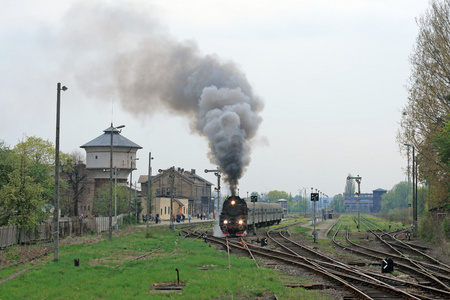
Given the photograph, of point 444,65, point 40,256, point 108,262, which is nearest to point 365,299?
point 108,262

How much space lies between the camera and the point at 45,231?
38.0m

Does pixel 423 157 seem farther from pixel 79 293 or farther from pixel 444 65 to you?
pixel 79 293

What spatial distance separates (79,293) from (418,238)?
36.5 meters

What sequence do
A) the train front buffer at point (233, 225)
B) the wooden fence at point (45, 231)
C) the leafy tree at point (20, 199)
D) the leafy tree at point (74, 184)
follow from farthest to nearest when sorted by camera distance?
the leafy tree at point (74, 184) → the train front buffer at point (233, 225) → the wooden fence at point (45, 231) → the leafy tree at point (20, 199)

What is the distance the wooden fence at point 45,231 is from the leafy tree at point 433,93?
29450 mm

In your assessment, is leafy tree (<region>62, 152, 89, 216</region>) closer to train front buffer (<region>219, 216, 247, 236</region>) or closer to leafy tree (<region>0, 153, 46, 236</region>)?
train front buffer (<region>219, 216, 247, 236</region>)

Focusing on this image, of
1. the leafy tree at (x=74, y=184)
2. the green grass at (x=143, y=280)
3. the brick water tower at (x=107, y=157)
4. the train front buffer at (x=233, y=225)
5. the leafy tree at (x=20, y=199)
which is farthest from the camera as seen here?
the leafy tree at (x=74, y=184)

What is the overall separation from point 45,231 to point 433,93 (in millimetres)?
32126

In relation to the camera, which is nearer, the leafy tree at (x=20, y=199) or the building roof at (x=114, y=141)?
the leafy tree at (x=20, y=199)

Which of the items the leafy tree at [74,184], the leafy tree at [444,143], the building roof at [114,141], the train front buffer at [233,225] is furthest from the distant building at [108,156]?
the leafy tree at [444,143]

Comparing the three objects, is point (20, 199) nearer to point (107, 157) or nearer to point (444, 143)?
point (444, 143)

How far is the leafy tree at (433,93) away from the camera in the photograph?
39.7m

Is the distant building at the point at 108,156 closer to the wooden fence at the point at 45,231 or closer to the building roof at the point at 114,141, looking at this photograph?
the building roof at the point at 114,141

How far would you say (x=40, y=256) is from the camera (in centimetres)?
2650
